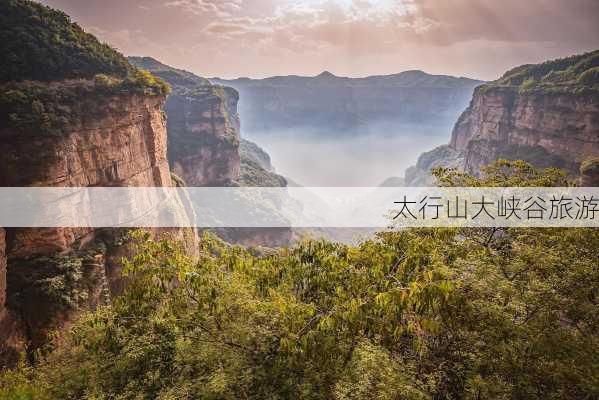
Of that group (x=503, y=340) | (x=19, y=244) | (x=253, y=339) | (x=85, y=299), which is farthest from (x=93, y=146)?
(x=503, y=340)

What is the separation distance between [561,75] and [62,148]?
86172 millimetres

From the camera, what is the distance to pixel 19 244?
20.7m

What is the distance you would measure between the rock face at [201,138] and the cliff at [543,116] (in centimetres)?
5154

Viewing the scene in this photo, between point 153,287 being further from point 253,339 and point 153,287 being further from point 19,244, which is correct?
point 19,244

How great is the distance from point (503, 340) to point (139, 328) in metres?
7.71

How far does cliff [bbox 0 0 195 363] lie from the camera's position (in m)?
20.3

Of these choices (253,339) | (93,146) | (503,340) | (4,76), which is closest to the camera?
(503,340)

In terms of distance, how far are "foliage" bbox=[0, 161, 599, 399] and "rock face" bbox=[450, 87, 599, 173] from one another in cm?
6545

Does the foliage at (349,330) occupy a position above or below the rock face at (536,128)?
below

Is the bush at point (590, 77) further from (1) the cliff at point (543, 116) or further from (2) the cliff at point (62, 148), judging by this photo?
(2) the cliff at point (62, 148)

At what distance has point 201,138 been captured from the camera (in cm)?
8112

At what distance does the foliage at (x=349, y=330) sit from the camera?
Answer: 6.82 meters

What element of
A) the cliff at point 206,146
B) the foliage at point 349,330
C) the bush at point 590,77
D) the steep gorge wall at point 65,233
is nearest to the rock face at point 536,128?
the bush at point 590,77

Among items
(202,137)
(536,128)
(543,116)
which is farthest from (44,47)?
(536,128)
